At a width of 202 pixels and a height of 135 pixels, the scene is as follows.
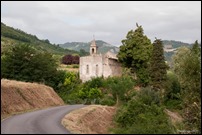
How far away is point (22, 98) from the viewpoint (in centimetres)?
3788

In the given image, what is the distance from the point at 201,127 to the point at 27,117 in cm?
1375

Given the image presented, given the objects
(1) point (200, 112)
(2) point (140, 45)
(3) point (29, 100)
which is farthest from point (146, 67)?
(1) point (200, 112)

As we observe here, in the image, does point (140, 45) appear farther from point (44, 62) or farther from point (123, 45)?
point (44, 62)

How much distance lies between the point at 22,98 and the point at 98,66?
27245mm

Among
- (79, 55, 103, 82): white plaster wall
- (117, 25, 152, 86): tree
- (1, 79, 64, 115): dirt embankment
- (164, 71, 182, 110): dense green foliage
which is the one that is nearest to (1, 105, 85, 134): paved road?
(1, 79, 64, 115): dirt embankment

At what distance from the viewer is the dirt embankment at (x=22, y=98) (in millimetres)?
33531

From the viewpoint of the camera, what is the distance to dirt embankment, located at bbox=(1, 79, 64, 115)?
3353cm

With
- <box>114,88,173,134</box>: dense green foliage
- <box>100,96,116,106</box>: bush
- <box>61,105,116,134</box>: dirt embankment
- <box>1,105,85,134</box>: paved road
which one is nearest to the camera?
<box>1,105,85,134</box>: paved road

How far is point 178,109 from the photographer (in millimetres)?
52344

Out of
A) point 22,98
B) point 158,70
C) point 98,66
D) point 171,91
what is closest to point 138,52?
point 158,70

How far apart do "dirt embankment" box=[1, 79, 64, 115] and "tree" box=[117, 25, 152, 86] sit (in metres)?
18.1

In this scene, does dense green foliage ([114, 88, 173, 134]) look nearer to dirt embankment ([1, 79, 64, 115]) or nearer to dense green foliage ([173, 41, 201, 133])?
dense green foliage ([173, 41, 201, 133])

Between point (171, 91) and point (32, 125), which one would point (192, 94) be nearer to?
point (32, 125)

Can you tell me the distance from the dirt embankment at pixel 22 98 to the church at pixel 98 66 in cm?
1789
